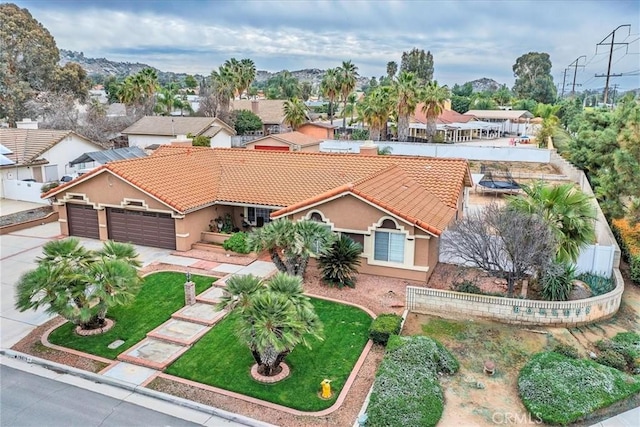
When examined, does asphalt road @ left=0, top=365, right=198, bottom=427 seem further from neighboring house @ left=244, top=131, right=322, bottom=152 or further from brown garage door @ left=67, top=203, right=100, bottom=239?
neighboring house @ left=244, top=131, right=322, bottom=152

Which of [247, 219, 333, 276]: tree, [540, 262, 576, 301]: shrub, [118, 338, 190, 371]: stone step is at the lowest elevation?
[118, 338, 190, 371]: stone step

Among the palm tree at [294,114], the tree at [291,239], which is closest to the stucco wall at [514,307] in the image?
the tree at [291,239]

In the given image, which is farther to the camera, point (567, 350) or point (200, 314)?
point (200, 314)

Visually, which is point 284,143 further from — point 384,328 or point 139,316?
point 384,328

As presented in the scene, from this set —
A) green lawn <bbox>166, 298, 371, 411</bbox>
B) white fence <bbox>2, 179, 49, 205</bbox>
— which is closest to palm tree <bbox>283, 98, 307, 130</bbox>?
white fence <bbox>2, 179, 49, 205</bbox>

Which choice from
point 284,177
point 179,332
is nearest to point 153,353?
point 179,332

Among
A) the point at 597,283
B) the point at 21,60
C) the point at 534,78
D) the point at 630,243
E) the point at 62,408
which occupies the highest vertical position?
the point at 534,78
